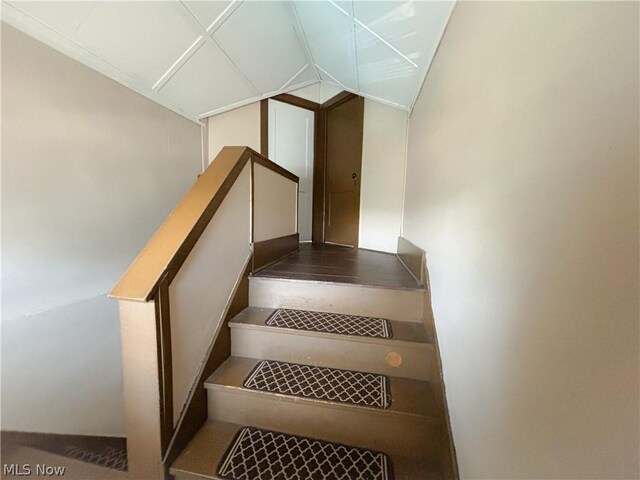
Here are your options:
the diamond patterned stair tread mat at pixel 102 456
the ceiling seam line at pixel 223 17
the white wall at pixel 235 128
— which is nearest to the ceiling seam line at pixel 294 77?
the white wall at pixel 235 128

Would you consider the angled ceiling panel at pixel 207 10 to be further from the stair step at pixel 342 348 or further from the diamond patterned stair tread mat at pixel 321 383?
the diamond patterned stair tread mat at pixel 321 383

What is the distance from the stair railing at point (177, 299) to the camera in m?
0.82

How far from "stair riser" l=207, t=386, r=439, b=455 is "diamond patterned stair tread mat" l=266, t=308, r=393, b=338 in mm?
316

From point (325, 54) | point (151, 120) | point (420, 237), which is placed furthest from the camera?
point (325, 54)

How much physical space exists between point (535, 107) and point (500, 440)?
2.39ft

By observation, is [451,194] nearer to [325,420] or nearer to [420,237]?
[420,237]

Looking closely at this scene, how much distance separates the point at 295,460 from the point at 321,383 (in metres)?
0.27

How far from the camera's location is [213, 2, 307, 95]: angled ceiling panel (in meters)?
1.79

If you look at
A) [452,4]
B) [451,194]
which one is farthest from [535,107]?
[452,4]

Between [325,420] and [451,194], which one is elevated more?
[451,194]

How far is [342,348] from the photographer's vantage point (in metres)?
1.20

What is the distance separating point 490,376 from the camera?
0.62 meters

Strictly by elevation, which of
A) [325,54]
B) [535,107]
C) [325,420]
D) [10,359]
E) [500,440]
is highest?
[325,54]

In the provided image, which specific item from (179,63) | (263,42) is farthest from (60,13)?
(263,42)
